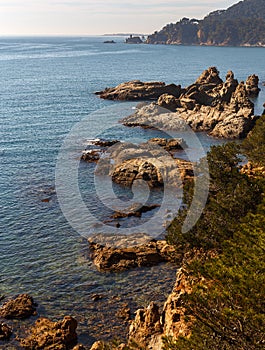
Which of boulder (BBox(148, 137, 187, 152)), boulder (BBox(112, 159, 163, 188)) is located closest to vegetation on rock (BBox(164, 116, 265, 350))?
boulder (BBox(112, 159, 163, 188))

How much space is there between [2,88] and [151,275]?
125 meters

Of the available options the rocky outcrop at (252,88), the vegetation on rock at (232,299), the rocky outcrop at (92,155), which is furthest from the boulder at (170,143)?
the rocky outcrop at (252,88)

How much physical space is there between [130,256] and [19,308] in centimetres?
1190

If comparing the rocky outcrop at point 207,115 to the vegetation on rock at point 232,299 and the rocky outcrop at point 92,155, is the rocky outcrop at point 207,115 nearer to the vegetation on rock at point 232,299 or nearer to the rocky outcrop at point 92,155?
the rocky outcrop at point 92,155

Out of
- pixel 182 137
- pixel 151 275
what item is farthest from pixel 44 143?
pixel 151 275

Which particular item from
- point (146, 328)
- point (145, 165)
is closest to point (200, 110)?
point (145, 165)

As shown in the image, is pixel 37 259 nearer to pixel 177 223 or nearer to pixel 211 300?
pixel 177 223

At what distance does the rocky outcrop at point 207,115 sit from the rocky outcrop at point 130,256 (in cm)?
4838

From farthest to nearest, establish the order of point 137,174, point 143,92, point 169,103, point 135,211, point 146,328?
point 143,92, point 169,103, point 137,174, point 135,211, point 146,328

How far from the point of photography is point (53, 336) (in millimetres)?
28344

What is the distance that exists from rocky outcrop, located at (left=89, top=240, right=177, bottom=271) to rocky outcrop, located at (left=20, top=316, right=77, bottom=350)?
9.29 metres

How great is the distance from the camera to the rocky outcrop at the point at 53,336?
91.3ft

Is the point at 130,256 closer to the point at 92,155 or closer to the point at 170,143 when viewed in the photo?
the point at 92,155

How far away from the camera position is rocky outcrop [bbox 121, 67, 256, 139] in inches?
3255
